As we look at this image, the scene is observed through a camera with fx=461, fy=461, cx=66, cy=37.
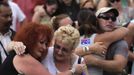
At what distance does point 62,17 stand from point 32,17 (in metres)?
2.35

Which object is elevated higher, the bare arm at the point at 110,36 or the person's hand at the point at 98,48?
the bare arm at the point at 110,36

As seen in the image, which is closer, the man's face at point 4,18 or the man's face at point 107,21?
the man's face at point 107,21

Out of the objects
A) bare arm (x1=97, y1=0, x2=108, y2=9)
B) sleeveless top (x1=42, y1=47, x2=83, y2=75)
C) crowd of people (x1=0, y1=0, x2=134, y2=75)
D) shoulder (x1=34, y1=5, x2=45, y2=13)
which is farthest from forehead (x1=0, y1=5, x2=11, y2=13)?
bare arm (x1=97, y1=0, x2=108, y2=9)

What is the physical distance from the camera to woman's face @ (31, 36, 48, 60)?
422cm

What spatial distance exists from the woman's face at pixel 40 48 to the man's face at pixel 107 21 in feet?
3.32

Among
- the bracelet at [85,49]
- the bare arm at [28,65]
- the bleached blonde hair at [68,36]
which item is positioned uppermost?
the bleached blonde hair at [68,36]

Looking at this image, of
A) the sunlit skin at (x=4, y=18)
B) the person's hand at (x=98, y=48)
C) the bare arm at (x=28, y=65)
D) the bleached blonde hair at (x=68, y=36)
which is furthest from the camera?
the sunlit skin at (x=4, y=18)

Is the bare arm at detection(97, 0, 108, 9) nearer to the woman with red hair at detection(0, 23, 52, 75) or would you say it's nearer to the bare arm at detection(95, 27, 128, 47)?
the bare arm at detection(95, 27, 128, 47)

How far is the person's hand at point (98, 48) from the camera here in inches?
195

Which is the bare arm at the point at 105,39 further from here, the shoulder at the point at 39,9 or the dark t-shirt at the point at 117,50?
the shoulder at the point at 39,9

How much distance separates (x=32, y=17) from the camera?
8.03 meters

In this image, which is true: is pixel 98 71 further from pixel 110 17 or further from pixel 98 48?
pixel 110 17

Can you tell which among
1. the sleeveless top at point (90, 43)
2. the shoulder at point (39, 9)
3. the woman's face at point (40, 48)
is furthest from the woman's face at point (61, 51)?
the shoulder at point (39, 9)

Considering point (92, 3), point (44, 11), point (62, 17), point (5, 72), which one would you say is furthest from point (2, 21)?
point (92, 3)
